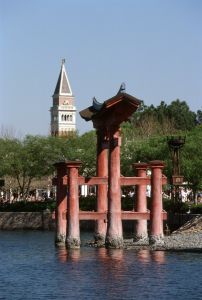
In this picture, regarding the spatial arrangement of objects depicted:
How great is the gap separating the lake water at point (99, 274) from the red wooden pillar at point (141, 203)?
3924mm

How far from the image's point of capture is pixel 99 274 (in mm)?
43406

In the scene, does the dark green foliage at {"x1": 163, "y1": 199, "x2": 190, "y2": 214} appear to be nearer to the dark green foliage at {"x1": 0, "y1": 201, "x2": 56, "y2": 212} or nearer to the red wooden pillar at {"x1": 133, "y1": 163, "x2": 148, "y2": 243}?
the dark green foliage at {"x1": 0, "y1": 201, "x2": 56, "y2": 212}

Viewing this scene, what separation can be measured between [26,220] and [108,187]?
40745 mm

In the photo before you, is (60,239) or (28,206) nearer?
(60,239)

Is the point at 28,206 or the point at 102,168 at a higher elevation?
the point at 28,206

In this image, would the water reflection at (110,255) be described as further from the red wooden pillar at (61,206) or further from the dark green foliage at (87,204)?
the dark green foliage at (87,204)

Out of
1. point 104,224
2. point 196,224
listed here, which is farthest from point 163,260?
point 196,224

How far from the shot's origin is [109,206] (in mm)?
53219

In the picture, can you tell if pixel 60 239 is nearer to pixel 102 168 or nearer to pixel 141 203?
pixel 141 203

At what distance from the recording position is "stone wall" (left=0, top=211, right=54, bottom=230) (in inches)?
3615

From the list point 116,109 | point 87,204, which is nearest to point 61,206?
point 116,109

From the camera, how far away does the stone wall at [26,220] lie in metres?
91.8

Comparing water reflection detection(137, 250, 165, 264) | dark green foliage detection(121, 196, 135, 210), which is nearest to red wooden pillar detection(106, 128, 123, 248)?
water reflection detection(137, 250, 165, 264)

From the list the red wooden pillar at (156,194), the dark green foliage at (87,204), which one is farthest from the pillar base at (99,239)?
the dark green foliage at (87,204)
